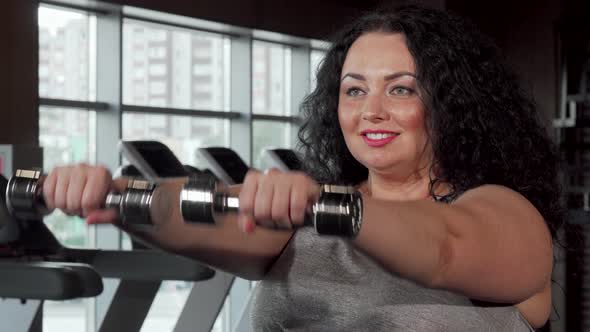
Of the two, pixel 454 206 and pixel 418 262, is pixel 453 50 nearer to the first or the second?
pixel 454 206

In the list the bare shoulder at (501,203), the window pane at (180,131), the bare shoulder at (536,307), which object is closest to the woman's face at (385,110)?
the bare shoulder at (501,203)

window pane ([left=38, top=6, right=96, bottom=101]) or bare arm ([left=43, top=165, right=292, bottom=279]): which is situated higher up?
window pane ([left=38, top=6, right=96, bottom=101])

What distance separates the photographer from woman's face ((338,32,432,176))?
1.53m

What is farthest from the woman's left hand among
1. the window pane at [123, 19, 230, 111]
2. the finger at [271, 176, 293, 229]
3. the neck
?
the window pane at [123, 19, 230, 111]

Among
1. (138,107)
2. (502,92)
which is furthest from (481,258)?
(138,107)

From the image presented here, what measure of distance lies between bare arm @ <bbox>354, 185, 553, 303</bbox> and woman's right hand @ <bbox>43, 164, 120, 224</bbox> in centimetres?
31

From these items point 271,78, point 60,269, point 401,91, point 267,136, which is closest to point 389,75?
point 401,91

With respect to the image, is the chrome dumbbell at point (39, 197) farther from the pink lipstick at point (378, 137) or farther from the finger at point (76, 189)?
the pink lipstick at point (378, 137)

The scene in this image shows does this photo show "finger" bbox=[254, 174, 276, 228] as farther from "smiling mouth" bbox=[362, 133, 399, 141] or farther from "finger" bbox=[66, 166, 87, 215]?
"smiling mouth" bbox=[362, 133, 399, 141]

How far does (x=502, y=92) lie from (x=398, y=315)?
19.1 inches

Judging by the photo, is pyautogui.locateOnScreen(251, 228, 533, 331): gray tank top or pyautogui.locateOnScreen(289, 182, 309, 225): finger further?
pyautogui.locateOnScreen(251, 228, 533, 331): gray tank top

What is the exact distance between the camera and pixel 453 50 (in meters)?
1.68

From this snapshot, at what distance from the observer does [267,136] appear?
8406 mm

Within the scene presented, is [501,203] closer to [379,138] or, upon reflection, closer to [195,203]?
[379,138]
